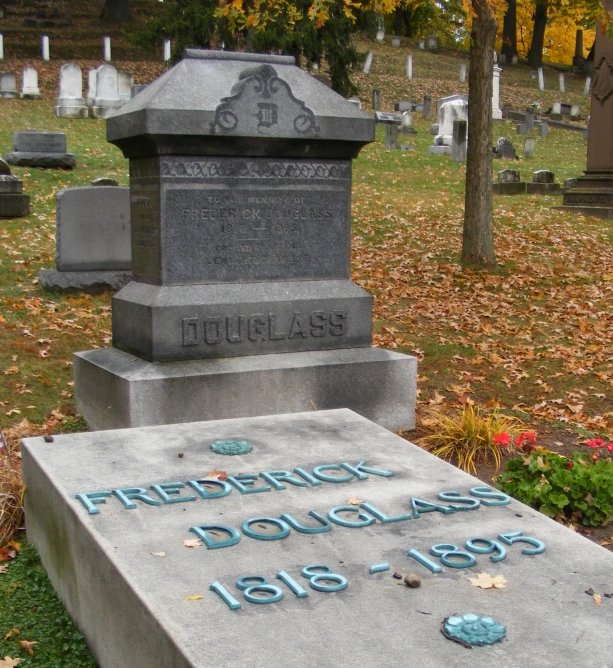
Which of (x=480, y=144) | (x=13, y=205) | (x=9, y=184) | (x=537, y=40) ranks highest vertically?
(x=537, y=40)

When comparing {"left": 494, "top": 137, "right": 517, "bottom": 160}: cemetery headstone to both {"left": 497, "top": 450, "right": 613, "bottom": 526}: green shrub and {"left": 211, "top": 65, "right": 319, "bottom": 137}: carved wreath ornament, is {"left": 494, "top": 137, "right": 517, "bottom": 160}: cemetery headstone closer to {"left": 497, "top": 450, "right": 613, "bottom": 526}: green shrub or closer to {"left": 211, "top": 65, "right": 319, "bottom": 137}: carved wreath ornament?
{"left": 211, "top": 65, "right": 319, "bottom": 137}: carved wreath ornament

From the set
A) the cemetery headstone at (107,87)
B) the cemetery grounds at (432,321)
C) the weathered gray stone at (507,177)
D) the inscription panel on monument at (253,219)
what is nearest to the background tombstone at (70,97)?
the cemetery headstone at (107,87)

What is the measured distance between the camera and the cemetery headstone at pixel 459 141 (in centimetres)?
2394

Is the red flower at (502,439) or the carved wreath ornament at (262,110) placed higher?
the carved wreath ornament at (262,110)

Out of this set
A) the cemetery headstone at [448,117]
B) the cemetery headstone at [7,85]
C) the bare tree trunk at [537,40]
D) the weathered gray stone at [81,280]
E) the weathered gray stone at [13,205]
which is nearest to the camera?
the weathered gray stone at [81,280]

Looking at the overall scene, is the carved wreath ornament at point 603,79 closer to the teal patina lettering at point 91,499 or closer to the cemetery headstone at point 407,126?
the cemetery headstone at point 407,126

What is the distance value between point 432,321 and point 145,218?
4.16m

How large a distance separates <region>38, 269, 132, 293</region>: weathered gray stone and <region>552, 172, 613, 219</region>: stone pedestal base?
1045 cm

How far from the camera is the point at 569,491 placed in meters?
4.65

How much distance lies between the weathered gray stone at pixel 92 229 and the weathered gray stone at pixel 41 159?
345 inches

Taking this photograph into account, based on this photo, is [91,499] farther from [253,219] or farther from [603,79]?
[603,79]

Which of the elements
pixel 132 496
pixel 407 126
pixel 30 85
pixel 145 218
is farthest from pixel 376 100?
pixel 132 496

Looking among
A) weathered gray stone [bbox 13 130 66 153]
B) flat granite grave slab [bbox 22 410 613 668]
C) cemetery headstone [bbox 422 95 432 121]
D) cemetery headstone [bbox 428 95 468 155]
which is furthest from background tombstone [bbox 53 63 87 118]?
flat granite grave slab [bbox 22 410 613 668]

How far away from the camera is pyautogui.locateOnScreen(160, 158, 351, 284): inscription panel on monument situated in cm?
570
